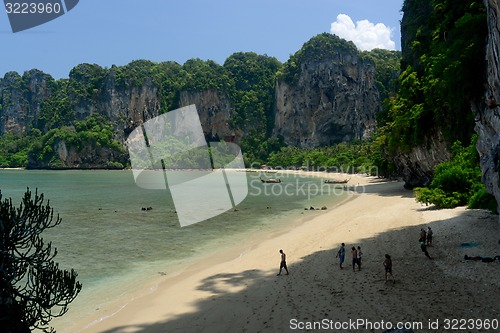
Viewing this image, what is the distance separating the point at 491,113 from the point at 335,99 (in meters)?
153

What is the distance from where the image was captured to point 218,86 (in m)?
189

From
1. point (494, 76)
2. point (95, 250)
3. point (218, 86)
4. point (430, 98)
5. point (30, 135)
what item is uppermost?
point (218, 86)

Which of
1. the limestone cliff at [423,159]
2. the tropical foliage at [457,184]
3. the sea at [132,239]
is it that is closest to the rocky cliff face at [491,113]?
the tropical foliage at [457,184]

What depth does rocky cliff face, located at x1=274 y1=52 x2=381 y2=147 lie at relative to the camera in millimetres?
159250

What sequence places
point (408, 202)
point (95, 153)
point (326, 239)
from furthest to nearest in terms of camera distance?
1. point (95, 153)
2. point (408, 202)
3. point (326, 239)

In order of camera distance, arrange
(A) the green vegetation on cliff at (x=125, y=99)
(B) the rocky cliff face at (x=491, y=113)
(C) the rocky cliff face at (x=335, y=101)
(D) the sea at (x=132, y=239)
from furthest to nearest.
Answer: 1. (A) the green vegetation on cliff at (x=125, y=99)
2. (C) the rocky cliff face at (x=335, y=101)
3. (D) the sea at (x=132, y=239)
4. (B) the rocky cliff face at (x=491, y=113)

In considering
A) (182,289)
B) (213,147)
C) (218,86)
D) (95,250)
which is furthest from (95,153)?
(182,289)

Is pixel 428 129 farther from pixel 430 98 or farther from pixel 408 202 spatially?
pixel 408 202

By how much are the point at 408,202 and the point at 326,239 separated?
16331mm

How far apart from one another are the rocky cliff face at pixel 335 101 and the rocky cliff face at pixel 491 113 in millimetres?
147942

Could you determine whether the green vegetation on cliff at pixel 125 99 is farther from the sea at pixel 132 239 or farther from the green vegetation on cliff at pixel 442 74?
the sea at pixel 132 239

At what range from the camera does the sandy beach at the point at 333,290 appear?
34.5 ft

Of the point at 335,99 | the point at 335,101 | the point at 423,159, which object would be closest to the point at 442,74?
the point at 423,159

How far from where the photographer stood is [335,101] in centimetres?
16012
